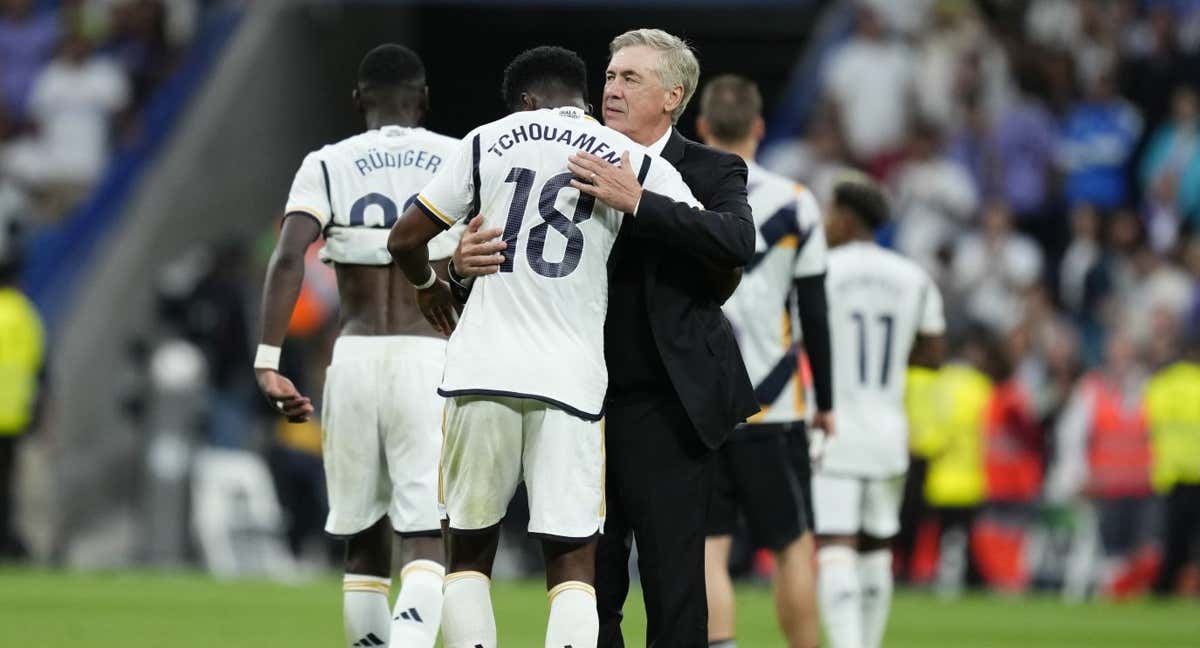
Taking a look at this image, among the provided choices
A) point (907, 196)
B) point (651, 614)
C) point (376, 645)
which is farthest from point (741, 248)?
point (907, 196)

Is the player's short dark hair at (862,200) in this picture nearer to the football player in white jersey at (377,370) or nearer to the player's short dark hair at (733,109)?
the player's short dark hair at (733,109)

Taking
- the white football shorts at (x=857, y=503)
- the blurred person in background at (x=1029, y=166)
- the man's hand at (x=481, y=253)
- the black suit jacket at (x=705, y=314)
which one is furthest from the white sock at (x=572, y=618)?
the blurred person in background at (x=1029, y=166)

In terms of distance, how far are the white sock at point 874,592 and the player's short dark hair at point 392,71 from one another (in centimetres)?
380

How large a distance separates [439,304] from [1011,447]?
11817mm

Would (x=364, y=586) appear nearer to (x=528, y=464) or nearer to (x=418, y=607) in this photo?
(x=418, y=607)

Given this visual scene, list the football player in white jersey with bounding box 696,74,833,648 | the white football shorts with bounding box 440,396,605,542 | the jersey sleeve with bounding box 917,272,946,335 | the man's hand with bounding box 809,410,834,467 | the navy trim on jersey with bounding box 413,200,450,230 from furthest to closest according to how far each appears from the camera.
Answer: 1. the jersey sleeve with bounding box 917,272,946,335
2. the man's hand with bounding box 809,410,834,467
3. the football player in white jersey with bounding box 696,74,833,648
4. the navy trim on jersey with bounding box 413,200,450,230
5. the white football shorts with bounding box 440,396,605,542

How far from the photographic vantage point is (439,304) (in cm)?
740

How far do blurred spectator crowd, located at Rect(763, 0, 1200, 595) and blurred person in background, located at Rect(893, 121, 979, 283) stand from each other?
20 millimetres

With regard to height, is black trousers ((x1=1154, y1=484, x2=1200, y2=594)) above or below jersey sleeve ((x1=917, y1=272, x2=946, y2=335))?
below

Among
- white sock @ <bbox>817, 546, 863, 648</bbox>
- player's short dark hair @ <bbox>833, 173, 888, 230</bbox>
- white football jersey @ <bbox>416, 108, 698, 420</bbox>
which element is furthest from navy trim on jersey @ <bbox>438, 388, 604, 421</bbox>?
player's short dark hair @ <bbox>833, 173, 888, 230</bbox>

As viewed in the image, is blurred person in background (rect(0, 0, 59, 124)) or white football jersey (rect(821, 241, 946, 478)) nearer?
white football jersey (rect(821, 241, 946, 478))

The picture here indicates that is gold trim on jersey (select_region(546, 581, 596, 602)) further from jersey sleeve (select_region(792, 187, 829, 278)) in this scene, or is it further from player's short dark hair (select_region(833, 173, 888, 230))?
player's short dark hair (select_region(833, 173, 888, 230))

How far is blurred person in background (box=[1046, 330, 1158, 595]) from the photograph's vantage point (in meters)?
17.9

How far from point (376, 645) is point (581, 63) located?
262cm
